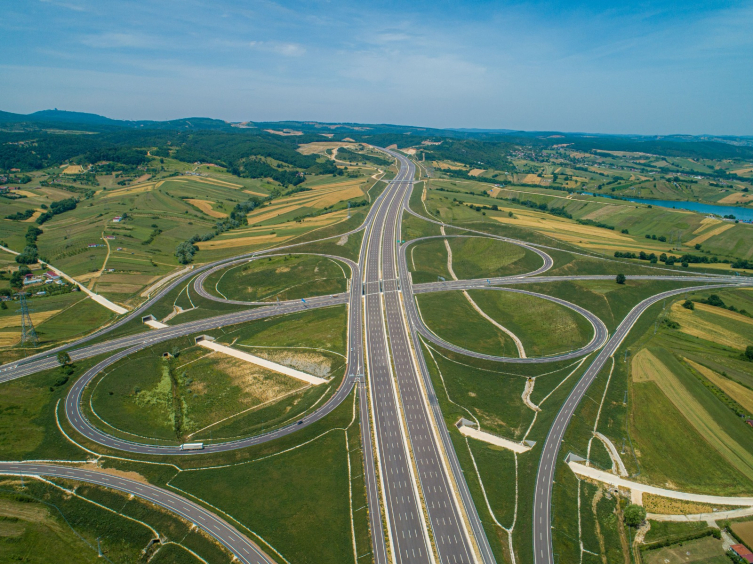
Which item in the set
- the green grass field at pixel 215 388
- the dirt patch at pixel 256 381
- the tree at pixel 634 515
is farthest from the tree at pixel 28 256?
the tree at pixel 634 515

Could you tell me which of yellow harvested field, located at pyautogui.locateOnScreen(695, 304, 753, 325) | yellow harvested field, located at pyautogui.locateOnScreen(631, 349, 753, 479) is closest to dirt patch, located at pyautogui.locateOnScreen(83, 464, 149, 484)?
yellow harvested field, located at pyautogui.locateOnScreen(631, 349, 753, 479)

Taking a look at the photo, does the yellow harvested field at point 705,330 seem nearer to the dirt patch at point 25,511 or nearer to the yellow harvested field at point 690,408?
the yellow harvested field at point 690,408

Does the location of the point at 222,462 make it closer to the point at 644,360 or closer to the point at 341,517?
the point at 341,517

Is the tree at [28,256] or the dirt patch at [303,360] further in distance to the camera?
the tree at [28,256]

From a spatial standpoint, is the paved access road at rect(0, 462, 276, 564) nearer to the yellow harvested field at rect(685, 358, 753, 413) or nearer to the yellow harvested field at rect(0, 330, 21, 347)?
the yellow harvested field at rect(0, 330, 21, 347)

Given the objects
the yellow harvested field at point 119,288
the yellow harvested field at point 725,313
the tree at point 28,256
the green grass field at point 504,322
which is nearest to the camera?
the green grass field at point 504,322

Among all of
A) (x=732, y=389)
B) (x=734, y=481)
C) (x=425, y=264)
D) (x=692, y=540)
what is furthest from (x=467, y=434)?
(x=425, y=264)

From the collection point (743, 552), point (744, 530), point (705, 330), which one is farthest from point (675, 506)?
point (705, 330)
